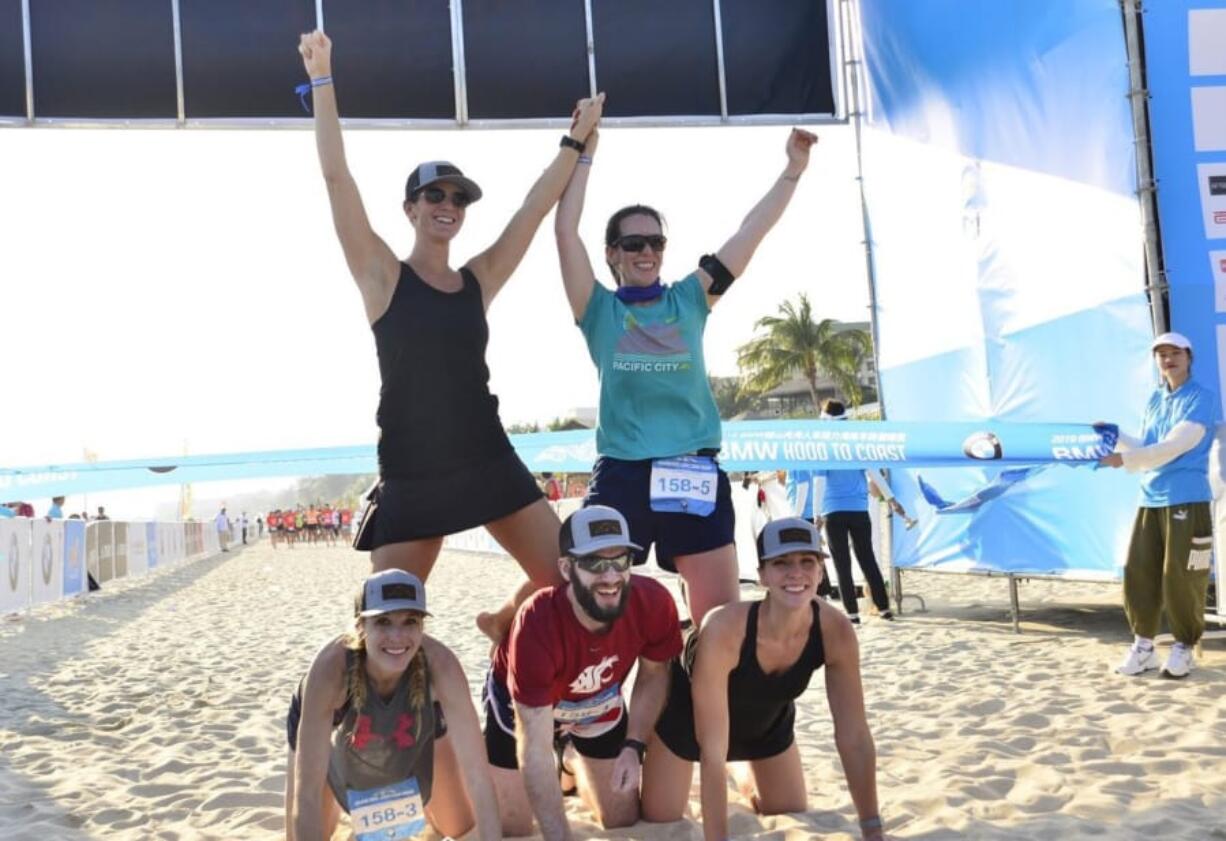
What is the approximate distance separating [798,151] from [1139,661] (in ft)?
11.4

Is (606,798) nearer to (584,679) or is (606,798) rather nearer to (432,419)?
(584,679)

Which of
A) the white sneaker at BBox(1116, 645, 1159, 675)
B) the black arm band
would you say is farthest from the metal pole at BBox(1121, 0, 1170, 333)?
the black arm band

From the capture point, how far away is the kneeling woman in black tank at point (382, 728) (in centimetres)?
298

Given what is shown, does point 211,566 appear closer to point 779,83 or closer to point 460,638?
point 460,638

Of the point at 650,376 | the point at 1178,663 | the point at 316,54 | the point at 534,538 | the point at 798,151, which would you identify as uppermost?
the point at 316,54

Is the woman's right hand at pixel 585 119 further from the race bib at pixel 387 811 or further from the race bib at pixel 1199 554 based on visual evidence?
the race bib at pixel 1199 554

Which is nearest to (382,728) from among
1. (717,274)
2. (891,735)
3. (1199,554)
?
(717,274)

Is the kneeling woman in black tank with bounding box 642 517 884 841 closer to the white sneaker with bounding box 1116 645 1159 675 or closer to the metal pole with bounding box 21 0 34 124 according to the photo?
the white sneaker with bounding box 1116 645 1159 675

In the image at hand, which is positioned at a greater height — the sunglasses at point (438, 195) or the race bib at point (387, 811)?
the sunglasses at point (438, 195)

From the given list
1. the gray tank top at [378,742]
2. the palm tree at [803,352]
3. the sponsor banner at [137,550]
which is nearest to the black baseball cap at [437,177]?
the gray tank top at [378,742]

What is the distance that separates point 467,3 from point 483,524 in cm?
495

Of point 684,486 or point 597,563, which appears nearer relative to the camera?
point 597,563

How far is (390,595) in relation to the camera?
2.98 m

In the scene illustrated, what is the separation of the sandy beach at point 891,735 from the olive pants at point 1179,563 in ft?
0.94
